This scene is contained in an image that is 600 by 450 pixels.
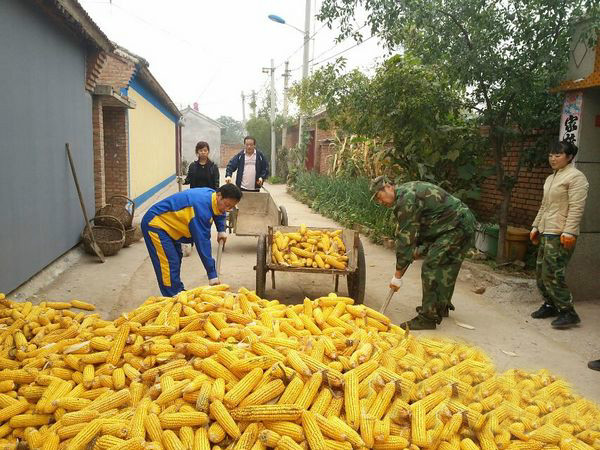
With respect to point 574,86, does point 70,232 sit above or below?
below

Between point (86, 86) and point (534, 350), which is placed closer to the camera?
point (534, 350)

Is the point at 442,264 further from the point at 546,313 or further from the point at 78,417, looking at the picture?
the point at 78,417

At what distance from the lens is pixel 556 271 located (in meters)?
Answer: 6.09

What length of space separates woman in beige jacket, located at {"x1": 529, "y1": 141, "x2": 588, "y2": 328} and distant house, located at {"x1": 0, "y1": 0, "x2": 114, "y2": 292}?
6399 mm

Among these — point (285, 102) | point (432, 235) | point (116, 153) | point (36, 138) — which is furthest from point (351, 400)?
point (285, 102)

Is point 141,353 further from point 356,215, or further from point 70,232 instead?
point 356,215

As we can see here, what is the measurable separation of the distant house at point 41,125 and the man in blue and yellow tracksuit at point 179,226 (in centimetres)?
194

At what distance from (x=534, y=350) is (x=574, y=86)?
3.52 m

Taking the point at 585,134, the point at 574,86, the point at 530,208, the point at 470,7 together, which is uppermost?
the point at 470,7

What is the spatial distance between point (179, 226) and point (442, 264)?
2.96 metres

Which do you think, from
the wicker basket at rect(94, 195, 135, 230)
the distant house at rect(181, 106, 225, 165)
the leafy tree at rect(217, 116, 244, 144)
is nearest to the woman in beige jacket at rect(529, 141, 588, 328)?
the wicker basket at rect(94, 195, 135, 230)

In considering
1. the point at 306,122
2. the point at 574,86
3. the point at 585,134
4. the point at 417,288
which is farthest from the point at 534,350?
the point at 306,122

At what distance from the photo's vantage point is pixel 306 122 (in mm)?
26234

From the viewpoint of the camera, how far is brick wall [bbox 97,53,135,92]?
12.7 metres
